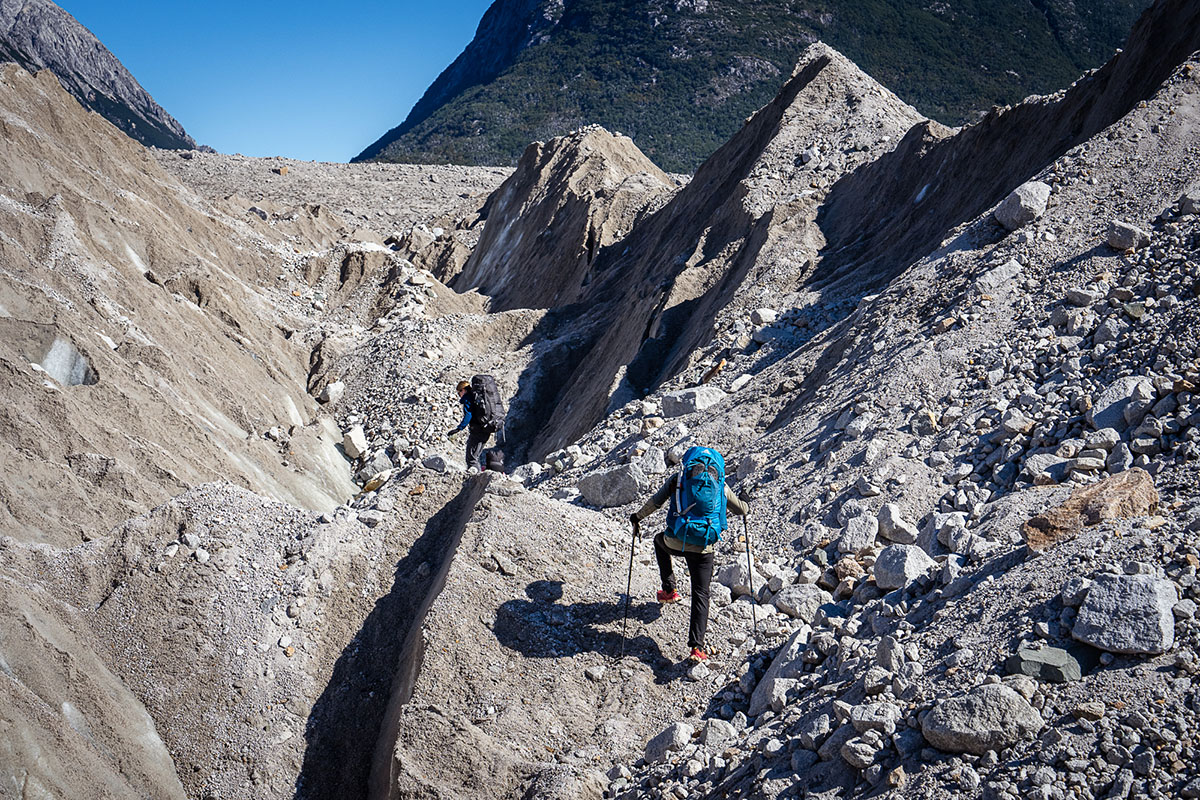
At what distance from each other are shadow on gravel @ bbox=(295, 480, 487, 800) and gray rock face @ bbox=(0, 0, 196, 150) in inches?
3064

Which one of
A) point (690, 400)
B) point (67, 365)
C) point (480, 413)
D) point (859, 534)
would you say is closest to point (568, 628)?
point (859, 534)

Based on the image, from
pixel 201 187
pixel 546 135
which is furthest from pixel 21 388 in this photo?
pixel 546 135

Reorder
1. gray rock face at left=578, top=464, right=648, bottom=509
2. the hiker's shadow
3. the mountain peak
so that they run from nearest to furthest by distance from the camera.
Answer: the hiker's shadow → gray rock face at left=578, top=464, right=648, bottom=509 → the mountain peak

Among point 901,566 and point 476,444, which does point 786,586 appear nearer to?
point 901,566

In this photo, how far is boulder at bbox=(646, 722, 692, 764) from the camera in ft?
16.9

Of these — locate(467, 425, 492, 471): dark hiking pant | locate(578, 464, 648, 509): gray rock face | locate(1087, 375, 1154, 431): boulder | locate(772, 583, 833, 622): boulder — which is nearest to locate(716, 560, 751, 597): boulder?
locate(772, 583, 833, 622): boulder

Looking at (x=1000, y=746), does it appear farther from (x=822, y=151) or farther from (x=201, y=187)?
(x=201, y=187)

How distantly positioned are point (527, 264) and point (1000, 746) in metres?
23.8

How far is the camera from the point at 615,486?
885cm

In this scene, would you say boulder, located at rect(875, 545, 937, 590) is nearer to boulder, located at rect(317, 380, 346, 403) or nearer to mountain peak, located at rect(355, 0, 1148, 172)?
boulder, located at rect(317, 380, 346, 403)

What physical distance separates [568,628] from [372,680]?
65.8 inches

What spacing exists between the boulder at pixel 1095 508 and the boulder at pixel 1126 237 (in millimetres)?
3689

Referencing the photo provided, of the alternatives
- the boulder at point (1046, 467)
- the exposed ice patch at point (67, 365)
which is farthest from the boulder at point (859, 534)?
the exposed ice patch at point (67, 365)

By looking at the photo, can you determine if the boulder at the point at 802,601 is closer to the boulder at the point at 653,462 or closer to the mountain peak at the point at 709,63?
the boulder at the point at 653,462
